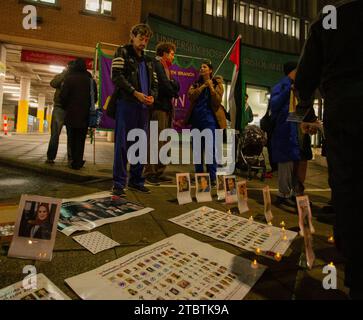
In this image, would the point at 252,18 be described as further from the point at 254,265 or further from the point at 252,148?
the point at 254,265

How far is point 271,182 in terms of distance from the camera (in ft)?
17.7

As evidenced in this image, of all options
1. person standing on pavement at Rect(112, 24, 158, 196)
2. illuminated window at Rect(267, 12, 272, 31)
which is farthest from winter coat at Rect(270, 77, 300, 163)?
illuminated window at Rect(267, 12, 272, 31)

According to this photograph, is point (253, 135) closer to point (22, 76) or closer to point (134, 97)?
point (134, 97)

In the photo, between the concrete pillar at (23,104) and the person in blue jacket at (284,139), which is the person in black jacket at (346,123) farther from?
the concrete pillar at (23,104)

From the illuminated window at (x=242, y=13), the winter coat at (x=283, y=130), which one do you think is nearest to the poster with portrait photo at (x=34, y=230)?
the winter coat at (x=283, y=130)

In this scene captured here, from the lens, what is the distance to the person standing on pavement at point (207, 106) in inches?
161

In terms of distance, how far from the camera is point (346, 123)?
1.34 m

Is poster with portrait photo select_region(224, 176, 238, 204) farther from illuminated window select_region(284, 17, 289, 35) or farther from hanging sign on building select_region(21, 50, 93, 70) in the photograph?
illuminated window select_region(284, 17, 289, 35)

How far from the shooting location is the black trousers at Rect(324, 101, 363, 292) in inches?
50.5

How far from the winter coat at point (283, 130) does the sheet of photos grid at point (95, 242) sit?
2231mm

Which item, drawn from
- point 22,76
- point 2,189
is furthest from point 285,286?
point 22,76

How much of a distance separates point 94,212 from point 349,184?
201 cm

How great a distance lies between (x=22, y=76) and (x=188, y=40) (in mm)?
11856

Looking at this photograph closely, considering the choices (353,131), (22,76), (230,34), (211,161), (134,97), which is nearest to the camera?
(353,131)
